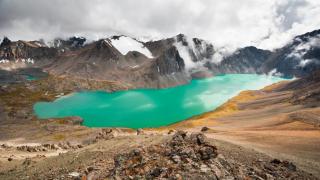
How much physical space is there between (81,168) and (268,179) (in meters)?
20.3

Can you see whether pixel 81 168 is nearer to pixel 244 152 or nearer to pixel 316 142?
pixel 244 152

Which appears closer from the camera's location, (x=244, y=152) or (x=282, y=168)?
(x=282, y=168)

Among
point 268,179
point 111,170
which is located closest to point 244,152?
point 268,179

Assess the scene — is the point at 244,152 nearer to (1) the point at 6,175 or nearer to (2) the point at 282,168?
(2) the point at 282,168

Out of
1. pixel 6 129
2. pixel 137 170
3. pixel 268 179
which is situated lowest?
pixel 268 179

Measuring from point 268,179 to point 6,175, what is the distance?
110 feet

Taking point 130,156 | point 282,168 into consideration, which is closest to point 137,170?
point 130,156

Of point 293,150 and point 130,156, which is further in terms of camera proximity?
point 293,150

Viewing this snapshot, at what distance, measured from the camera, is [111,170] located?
38906mm

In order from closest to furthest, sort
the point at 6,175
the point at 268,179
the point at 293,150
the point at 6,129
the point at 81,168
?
the point at 268,179 → the point at 81,168 → the point at 6,175 → the point at 293,150 → the point at 6,129

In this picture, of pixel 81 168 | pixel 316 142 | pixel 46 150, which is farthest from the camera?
pixel 46 150

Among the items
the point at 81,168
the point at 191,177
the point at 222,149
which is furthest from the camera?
the point at 222,149

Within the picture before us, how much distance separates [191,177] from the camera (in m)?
35.1

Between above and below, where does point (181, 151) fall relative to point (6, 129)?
below
